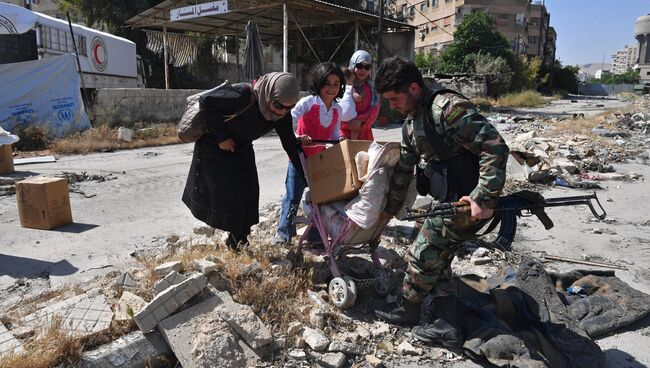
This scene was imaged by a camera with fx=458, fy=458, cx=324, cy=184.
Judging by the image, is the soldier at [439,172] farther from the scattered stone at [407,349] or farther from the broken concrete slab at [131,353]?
the broken concrete slab at [131,353]

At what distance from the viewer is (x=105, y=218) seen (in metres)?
5.23

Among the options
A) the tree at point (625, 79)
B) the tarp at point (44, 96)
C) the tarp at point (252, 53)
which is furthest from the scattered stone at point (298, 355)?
the tree at point (625, 79)

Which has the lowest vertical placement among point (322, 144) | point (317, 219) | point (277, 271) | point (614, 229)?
point (614, 229)

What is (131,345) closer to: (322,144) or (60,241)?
(322,144)

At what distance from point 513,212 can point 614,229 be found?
3.62 metres

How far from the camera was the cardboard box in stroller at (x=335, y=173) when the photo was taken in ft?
9.88

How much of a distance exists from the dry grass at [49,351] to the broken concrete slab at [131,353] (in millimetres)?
65

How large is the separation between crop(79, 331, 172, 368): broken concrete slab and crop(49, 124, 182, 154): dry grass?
8.34 metres

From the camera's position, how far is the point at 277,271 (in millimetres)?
3189

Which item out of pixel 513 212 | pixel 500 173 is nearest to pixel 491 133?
pixel 500 173

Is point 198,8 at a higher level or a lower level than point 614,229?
higher

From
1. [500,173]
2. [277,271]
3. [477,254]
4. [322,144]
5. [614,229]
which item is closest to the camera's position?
[500,173]

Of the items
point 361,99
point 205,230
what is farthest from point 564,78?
point 205,230

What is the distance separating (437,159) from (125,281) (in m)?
2.11
